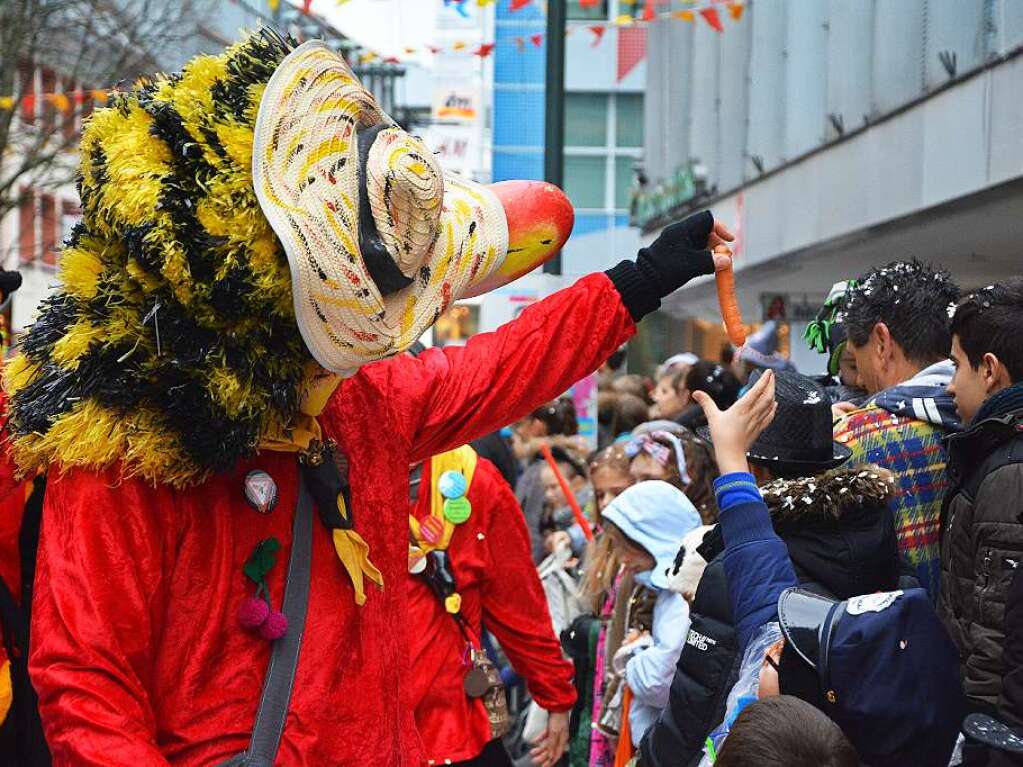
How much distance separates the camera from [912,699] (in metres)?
2.79

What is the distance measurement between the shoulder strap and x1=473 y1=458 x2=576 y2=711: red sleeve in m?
2.17

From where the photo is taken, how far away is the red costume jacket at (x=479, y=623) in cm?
496

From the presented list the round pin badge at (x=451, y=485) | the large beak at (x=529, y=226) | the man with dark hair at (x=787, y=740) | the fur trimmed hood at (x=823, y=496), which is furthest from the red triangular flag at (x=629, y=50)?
the man with dark hair at (x=787, y=740)

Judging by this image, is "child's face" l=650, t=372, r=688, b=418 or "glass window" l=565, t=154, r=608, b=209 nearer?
"child's face" l=650, t=372, r=688, b=418

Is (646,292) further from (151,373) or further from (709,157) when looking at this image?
(709,157)

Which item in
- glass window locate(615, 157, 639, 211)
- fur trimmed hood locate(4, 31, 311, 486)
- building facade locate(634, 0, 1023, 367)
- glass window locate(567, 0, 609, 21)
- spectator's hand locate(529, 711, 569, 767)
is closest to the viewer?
fur trimmed hood locate(4, 31, 311, 486)

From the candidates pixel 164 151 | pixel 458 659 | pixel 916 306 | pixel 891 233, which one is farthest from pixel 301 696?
pixel 891 233

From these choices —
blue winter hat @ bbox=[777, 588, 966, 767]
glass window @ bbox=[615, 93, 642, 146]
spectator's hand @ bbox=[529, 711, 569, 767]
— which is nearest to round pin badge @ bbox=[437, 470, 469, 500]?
spectator's hand @ bbox=[529, 711, 569, 767]

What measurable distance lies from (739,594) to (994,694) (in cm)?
62

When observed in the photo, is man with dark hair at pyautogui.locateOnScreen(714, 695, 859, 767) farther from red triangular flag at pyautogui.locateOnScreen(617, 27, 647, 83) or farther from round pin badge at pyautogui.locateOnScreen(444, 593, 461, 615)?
red triangular flag at pyautogui.locateOnScreen(617, 27, 647, 83)

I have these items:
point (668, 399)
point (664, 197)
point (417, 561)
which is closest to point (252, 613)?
point (417, 561)

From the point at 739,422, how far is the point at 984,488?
2.06ft

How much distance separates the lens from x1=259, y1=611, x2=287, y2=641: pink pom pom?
9.41 feet

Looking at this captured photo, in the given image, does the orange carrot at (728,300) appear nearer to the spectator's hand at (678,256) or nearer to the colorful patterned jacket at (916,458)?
the spectator's hand at (678,256)
